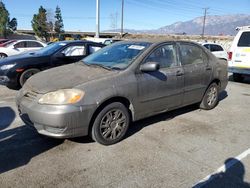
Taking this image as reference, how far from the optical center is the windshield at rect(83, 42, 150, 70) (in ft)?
15.3

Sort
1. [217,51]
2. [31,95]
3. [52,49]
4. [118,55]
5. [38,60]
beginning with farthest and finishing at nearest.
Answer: [217,51] < [52,49] < [38,60] < [118,55] < [31,95]

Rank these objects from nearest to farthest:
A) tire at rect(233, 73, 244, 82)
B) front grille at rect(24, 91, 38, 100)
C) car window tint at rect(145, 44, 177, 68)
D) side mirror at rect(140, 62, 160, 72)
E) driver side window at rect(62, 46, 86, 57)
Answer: front grille at rect(24, 91, 38, 100)
side mirror at rect(140, 62, 160, 72)
car window tint at rect(145, 44, 177, 68)
driver side window at rect(62, 46, 86, 57)
tire at rect(233, 73, 244, 82)

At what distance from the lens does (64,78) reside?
429 cm

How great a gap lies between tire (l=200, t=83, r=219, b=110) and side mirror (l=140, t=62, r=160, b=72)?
7.01 feet

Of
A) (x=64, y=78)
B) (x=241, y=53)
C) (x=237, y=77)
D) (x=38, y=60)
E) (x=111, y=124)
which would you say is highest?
(x=64, y=78)

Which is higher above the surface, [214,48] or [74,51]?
[74,51]

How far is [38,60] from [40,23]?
220 feet

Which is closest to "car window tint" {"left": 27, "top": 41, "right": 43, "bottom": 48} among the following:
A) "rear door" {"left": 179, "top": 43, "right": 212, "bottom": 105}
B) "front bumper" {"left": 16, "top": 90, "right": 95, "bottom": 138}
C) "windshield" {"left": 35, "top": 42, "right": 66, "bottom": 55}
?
"windshield" {"left": 35, "top": 42, "right": 66, "bottom": 55}

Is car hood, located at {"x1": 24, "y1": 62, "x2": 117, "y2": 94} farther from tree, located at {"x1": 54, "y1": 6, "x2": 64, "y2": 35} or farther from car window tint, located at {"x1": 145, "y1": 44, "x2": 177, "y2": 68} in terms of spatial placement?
tree, located at {"x1": 54, "y1": 6, "x2": 64, "y2": 35}

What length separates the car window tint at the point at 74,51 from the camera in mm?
8352

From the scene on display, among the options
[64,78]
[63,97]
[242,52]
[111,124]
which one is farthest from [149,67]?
[242,52]

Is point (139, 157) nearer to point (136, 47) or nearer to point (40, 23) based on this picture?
point (136, 47)

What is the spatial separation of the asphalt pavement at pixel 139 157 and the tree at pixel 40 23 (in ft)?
227

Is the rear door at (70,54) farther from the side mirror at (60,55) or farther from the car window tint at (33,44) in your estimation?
the car window tint at (33,44)
